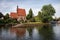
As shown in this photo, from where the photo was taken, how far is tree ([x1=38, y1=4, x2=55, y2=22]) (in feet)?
146

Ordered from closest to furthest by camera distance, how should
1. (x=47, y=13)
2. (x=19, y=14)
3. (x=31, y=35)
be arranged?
(x=31, y=35) < (x=47, y=13) < (x=19, y=14)

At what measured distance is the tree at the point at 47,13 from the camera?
44469mm

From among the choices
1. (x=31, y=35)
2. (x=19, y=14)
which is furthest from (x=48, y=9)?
(x=31, y=35)

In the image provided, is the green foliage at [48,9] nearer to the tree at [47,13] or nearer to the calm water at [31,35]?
the tree at [47,13]

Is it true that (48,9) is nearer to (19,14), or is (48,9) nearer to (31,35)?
(19,14)

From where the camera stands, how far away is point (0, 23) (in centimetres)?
4038

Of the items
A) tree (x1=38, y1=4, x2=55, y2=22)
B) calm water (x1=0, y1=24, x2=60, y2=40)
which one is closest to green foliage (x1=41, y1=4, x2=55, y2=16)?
tree (x1=38, y1=4, x2=55, y2=22)

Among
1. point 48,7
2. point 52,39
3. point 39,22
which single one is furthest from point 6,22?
point 52,39

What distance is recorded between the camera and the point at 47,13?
148ft

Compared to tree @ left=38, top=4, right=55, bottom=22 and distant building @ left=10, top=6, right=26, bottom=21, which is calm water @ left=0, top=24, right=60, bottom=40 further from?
distant building @ left=10, top=6, right=26, bottom=21

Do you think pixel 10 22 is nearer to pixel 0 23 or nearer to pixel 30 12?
pixel 0 23

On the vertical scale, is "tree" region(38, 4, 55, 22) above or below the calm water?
above

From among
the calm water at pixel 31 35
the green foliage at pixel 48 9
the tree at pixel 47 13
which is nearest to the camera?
the calm water at pixel 31 35

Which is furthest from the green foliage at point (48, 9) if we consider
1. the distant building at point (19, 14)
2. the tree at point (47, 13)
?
the distant building at point (19, 14)
